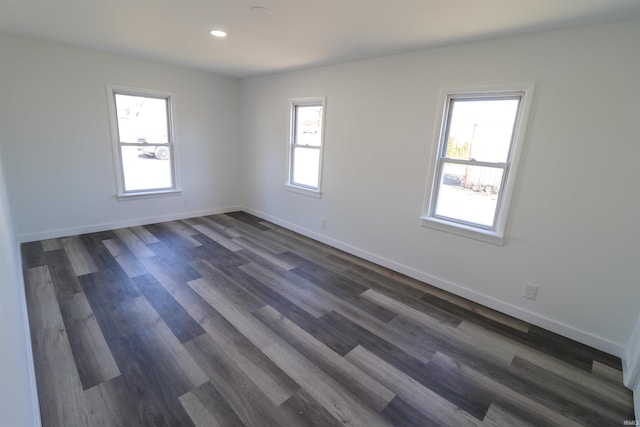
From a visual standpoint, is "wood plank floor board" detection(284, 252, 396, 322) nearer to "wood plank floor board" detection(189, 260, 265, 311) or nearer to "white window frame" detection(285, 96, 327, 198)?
"wood plank floor board" detection(189, 260, 265, 311)

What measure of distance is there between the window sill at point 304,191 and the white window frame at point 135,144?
1.89m

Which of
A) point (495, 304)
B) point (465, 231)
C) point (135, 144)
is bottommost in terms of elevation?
point (495, 304)

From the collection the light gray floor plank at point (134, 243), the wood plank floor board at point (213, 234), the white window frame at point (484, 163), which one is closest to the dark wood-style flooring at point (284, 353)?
the light gray floor plank at point (134, 243)

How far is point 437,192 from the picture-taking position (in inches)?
123

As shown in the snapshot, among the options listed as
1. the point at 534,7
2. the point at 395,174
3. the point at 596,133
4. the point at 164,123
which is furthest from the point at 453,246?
the point at 164,123

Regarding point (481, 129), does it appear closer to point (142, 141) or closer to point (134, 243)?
point (134, 243)

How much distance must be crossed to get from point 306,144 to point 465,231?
2579 millimetres

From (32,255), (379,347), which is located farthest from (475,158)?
(32,255)

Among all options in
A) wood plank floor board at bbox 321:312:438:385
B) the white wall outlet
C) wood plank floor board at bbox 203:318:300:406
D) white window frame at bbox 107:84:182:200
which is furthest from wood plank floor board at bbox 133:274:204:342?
the white wall outlet

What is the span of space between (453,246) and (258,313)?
2.06 metres

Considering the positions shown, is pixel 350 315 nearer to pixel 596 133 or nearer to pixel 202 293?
pixel 202 293

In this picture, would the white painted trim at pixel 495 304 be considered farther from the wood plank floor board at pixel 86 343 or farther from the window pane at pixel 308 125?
the wood plank floor board at pixel 86 343

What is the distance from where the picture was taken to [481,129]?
2.79 metres

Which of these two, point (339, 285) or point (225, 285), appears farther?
point (339, 285)
